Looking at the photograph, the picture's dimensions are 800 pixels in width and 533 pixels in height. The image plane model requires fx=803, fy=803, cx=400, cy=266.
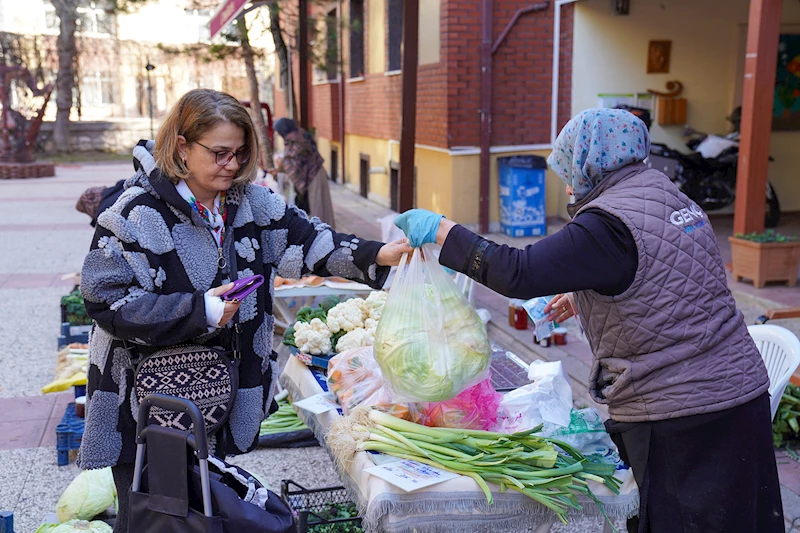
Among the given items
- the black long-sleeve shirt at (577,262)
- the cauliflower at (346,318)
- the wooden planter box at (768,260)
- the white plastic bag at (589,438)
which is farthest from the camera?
the wooden planter box at (768,260)

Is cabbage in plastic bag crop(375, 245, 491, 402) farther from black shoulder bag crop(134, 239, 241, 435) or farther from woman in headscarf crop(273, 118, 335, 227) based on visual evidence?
woman in headscarf crop(273, 118, 335, 227)

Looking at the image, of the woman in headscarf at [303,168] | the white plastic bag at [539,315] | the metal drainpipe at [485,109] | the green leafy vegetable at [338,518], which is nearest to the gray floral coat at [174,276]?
the white plastic bag at [539,315]

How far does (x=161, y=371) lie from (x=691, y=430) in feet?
4.92

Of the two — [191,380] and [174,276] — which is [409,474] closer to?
[191,380]

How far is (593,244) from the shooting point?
2.06 m

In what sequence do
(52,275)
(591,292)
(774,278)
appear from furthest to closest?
(52,275)
(774,278)
(591,292)

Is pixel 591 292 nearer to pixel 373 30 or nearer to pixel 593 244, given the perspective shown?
pixel 593 244

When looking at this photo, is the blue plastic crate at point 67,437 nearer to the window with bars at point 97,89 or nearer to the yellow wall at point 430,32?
the yellow wall at point 430,32

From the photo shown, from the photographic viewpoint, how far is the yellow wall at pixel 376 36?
13.4 m

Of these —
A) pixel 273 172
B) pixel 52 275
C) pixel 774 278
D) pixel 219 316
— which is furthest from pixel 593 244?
pixel 52 275

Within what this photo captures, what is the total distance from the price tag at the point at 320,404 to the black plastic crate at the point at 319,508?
38 centimetres

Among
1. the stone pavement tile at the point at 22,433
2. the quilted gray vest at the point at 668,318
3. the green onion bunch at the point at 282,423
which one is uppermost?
the quilted gray vest at the point at 668,318

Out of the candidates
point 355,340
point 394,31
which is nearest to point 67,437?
point 355,340

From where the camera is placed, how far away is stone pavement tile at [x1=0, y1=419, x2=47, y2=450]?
438 centimetres
